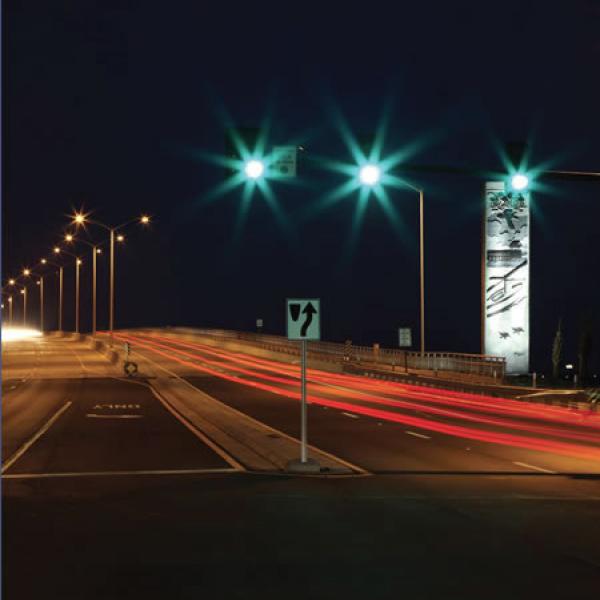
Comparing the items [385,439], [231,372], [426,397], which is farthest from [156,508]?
[231,372]

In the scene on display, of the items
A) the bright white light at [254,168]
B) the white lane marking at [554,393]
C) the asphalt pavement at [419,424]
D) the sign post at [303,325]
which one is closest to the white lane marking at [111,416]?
the asphalt pavement at [419,424]

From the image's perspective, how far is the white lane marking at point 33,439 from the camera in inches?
735

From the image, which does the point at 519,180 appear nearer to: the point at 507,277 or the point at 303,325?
the point at 303,325

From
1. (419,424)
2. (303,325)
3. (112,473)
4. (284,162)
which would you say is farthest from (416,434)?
(284,162)

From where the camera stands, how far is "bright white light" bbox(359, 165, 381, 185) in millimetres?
16094

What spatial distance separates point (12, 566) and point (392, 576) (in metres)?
3.49

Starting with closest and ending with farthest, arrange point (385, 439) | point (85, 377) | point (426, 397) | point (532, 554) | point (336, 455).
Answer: point (532, 554) < point (336, 455) < point (385, 439) < point (426, 397) < point (85, 377)

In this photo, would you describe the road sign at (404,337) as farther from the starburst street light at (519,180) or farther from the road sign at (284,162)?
the road sign at (284,162)

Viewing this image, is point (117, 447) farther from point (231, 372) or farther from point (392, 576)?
point (231, 372)

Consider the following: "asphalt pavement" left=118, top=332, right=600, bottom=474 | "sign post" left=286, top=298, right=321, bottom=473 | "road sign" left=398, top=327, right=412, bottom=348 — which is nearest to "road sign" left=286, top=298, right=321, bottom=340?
"sign post" left=286, top=298, right=321, bottom=473

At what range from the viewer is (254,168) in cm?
1521

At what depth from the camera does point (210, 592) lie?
28.3 ft

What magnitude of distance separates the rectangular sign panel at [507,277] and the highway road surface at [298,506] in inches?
624

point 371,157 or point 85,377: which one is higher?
point 371,157
